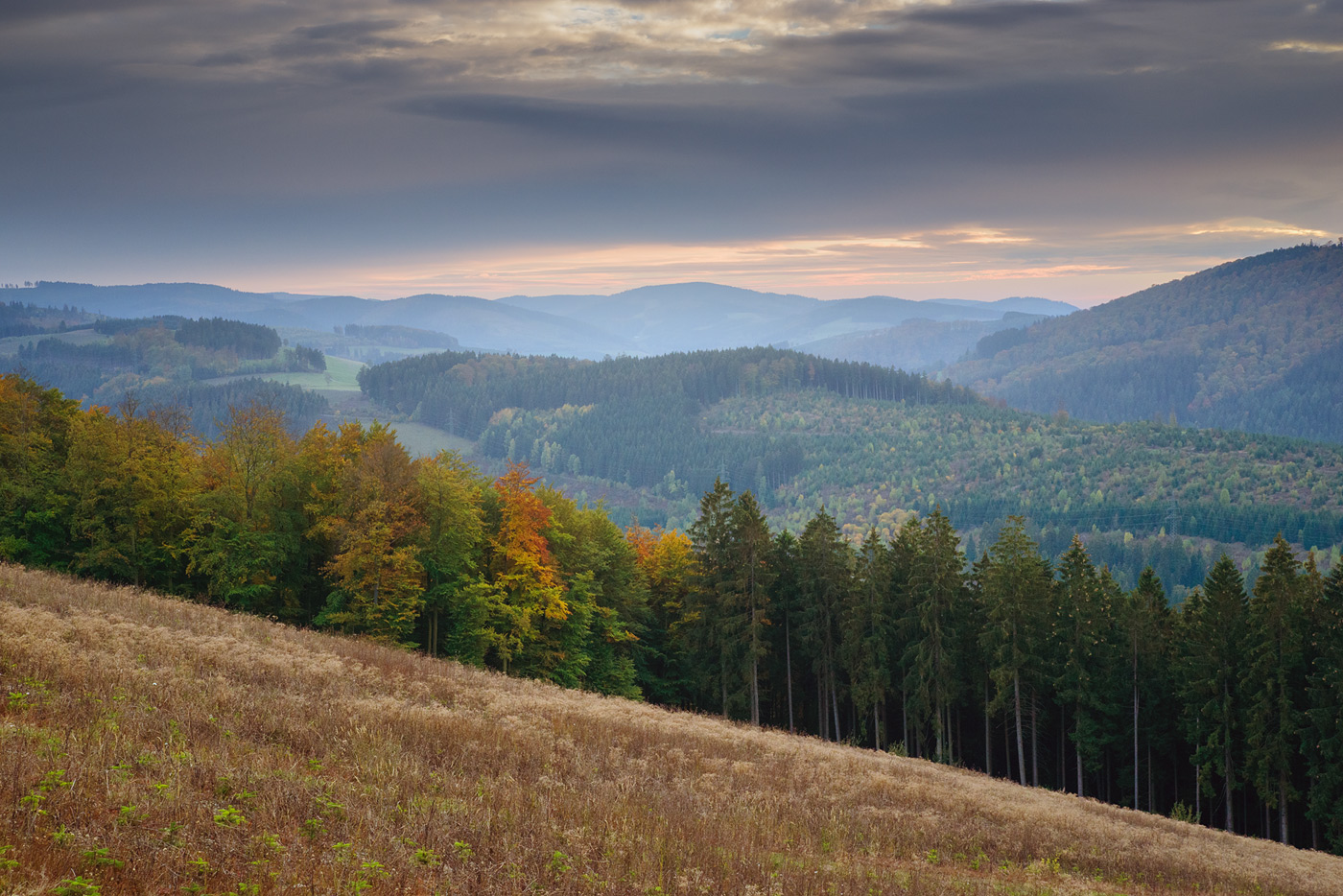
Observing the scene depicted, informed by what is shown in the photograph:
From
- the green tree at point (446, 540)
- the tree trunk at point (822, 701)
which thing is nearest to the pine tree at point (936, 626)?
the tree trunk at point (822, 701)

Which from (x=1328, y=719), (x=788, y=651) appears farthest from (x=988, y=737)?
(x=1328, y=719)

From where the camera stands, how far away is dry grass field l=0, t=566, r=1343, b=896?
8.08 metres

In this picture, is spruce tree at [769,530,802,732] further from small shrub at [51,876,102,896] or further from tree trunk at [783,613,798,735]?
small shrub at [51,876,102,896]

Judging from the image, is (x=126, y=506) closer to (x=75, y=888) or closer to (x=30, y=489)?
(x=30, y=489)

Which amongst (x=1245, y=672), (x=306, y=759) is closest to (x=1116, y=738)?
(x=1245, y=672)

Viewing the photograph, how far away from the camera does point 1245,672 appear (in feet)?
123

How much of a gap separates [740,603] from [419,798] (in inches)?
1423

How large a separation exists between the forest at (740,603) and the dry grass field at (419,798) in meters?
12.7

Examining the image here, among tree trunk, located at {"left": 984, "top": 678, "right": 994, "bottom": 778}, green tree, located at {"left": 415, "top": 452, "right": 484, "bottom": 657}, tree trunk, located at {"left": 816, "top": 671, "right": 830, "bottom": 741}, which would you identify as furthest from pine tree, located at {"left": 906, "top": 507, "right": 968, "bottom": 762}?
green tree, located at {"left": 415, "top": 452, "right": 484, "bottom": 657}

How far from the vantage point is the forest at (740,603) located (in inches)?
1375

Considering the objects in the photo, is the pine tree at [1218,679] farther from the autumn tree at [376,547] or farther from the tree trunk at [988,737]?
the autumn tree at [376,547]

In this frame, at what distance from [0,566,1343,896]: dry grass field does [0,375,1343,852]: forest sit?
12.7 meters

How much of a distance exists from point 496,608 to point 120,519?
1743 cm

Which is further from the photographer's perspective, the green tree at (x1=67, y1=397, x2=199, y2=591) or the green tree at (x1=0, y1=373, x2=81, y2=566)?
the green tree at (x1=67, y1=397, x2=199, y2=591)
